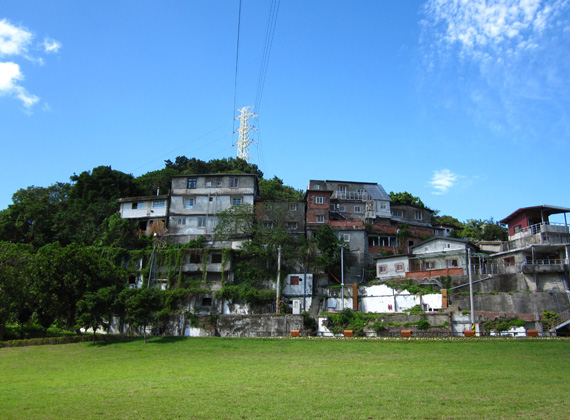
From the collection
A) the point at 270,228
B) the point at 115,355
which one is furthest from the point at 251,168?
the point at 115,355

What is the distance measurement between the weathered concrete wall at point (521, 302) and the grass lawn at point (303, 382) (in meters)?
12.0

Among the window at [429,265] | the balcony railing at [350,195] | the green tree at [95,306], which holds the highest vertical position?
the balcony railing at [350,195]

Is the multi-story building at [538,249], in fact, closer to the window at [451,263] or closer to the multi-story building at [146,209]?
the window at [451,263]

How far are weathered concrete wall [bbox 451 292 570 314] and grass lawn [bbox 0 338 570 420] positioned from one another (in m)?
12.0

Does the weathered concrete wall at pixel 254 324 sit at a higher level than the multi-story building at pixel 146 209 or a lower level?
A: lower

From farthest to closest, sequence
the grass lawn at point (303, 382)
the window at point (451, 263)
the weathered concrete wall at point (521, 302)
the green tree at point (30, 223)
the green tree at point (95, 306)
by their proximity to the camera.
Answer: the green tree at point (30, 223)
the window at point (451, 263)
the weathered concrete wall at point (521, 302)
the green tree at point (95, 306)
the grass lawn at point (303, 382)

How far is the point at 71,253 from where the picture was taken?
136 ft

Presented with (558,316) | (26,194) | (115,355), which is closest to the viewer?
(115,355)

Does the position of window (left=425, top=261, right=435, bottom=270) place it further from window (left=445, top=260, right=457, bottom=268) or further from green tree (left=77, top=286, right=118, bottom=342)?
green tree (left=77, top=286, right=118, bottom=342)

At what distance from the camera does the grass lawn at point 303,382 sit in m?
13.5

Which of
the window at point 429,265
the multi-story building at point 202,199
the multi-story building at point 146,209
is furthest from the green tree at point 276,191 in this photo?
the window at point 429,265

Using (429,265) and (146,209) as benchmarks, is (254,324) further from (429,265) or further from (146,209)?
(146,209)

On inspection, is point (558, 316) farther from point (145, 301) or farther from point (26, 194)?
point (26, 194)

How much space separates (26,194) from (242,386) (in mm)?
60272
